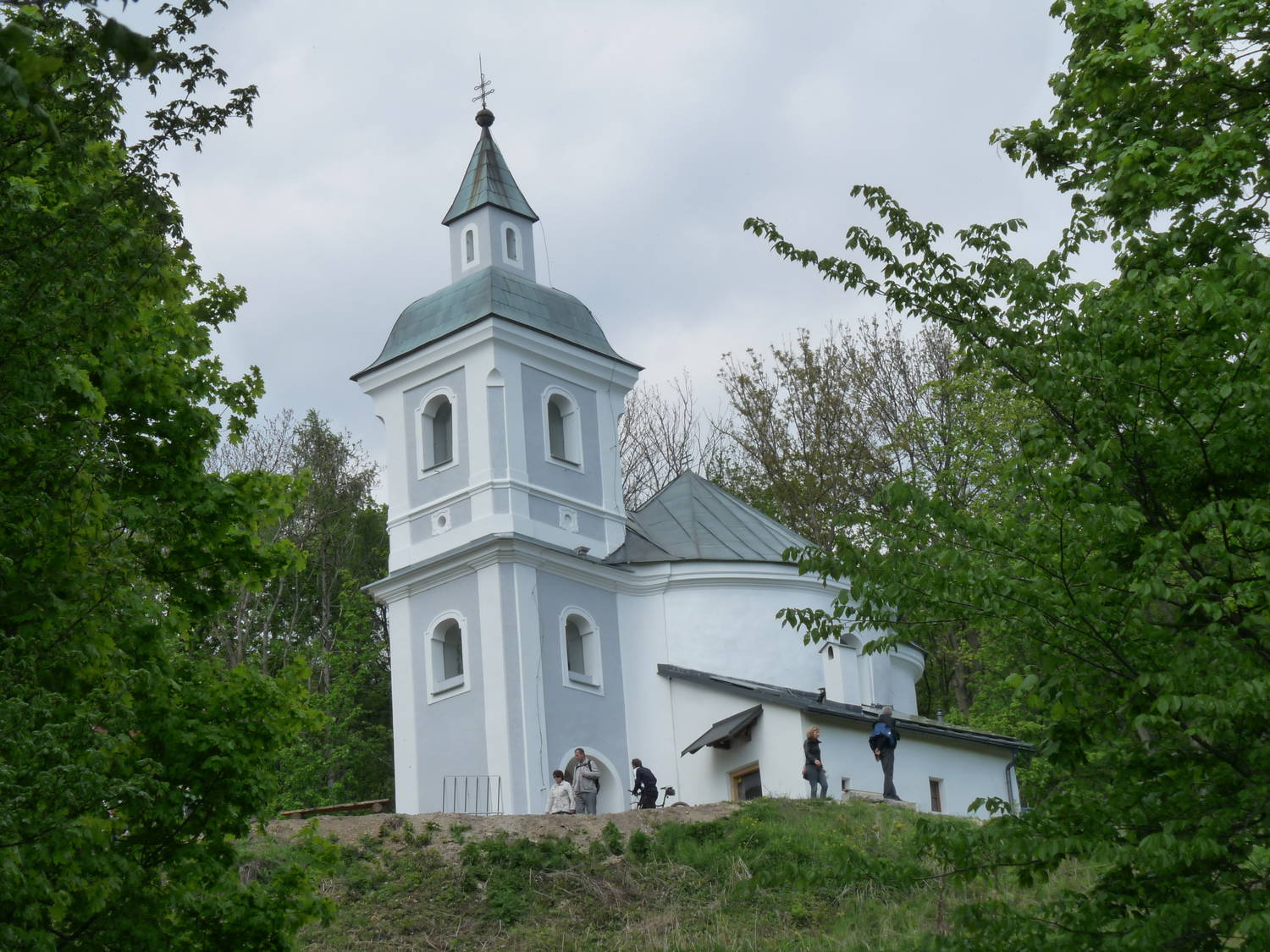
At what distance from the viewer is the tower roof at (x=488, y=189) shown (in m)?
31.9

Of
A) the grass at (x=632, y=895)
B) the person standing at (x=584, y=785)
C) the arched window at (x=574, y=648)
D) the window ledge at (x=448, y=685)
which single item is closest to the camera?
the grass at (x=632, y=895)

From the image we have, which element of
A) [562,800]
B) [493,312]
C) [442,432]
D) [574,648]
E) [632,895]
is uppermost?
[493,312]

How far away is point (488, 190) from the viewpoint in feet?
105

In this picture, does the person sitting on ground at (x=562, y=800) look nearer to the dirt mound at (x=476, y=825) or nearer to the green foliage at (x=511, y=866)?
the dirt mound at (x=476, y=825)

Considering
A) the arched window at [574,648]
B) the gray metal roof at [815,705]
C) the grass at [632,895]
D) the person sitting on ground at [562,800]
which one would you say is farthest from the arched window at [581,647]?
the grass at [632,895]

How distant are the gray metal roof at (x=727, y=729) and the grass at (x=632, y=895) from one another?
256 inches

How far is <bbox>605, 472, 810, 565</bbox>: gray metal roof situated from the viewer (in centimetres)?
2992

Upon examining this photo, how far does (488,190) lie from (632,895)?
18.0 m

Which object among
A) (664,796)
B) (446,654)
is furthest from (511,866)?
(446,654)

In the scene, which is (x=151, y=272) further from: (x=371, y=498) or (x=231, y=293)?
(x=371, y=498)

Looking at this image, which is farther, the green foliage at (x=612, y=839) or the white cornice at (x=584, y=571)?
the white cornice at (x=584, y=571)

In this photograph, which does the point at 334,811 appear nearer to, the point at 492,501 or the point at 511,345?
the point at 492,501

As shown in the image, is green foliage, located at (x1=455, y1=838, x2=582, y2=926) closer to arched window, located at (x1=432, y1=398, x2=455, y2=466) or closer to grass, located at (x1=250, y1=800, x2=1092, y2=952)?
grass, located at (x1=250, y1=800, x2=1092, y2=952)

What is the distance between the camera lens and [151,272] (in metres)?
8.82
